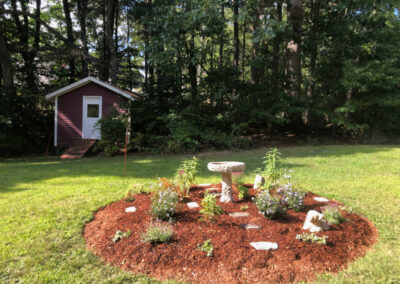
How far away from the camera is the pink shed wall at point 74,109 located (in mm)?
12523

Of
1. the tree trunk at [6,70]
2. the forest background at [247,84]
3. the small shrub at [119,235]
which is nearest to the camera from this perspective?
the small shrub at [119,235]

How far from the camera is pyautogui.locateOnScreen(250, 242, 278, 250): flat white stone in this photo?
256 centimetres

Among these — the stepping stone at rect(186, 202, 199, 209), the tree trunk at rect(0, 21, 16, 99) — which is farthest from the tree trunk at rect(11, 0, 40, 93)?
the stepping stone at rect(186, 202, 199, 209)

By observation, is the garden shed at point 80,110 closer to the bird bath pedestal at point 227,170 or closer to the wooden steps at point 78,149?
the wooden steps at point 78,149

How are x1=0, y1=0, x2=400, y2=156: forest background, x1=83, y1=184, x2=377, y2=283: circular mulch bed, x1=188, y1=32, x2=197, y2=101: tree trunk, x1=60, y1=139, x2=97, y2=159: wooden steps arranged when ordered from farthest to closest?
1. x1=188, y1=32, x2=197, y2=101: tree trunk
2. x1=0, y1=0, x2=400, y2=156: forest background
3. x1=60, y1=139, x2=97, y2=159: wooden steps
4. x1=83, y1=184, x2=377, y2=283: circular mulch bed

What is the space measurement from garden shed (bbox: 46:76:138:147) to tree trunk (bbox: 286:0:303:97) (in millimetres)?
8206

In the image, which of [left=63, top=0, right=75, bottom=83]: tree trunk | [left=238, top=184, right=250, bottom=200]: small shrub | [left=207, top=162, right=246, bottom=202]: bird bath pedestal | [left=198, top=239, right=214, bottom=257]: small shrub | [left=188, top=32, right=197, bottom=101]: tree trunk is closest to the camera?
[left=198, top=239, right=214, bottom=257]: small shrub

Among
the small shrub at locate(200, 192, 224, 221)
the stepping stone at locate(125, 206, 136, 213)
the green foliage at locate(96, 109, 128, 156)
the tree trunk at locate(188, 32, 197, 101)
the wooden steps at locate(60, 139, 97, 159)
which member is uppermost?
the tree trunk at locate(188, 32, 197, 101)

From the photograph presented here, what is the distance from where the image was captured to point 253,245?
8.52 ft

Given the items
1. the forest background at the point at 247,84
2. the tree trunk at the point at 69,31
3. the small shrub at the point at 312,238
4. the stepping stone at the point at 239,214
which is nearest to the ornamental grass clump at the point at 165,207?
the stepping stone at the point at 239,214

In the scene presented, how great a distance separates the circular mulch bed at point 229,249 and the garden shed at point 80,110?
10.1 meters

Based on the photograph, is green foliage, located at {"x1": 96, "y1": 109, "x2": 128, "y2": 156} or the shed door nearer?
green foliage, located at {"x1": 96, "y1": 109, "x2": 128, "y2": 156}

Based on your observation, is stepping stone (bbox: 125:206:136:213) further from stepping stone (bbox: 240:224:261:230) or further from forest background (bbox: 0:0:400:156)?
forest background (bbox: 0:0:400:156)

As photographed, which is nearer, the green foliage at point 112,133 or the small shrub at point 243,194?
the small shrub at point 243,194
